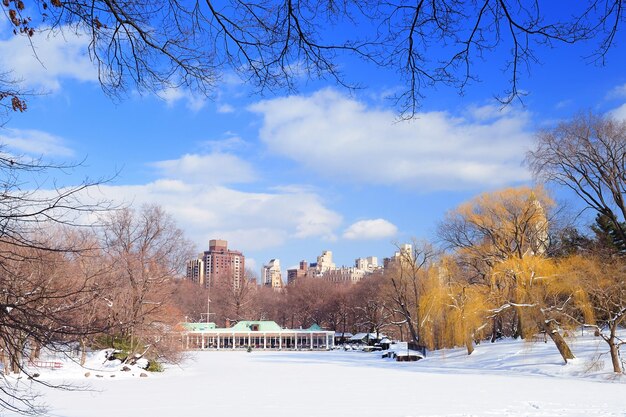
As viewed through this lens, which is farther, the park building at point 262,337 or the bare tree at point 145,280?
the park building at point 262,337

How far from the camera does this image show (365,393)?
683 inches

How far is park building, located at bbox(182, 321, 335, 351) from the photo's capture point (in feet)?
218

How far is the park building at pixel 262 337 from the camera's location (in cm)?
6644

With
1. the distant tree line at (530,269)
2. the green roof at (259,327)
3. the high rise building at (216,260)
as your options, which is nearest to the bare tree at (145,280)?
the distant tree line at (530,269)

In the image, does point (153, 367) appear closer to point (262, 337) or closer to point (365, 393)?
point (365, 393)

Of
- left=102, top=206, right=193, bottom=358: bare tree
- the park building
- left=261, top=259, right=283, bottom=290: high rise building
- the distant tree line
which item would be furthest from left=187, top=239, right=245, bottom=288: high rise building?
left=102, top=206, right=193, bottom=358: bare tree

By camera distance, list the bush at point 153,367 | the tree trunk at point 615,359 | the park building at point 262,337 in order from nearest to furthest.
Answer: the tree trunk at point 615,359 < the bush at point 153,367 < the park building at point 262,337

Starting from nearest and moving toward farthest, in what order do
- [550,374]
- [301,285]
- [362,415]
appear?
1. [362,415]
2. [550,374]
3. [301,285]

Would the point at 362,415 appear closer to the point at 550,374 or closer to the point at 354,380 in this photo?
the point at 354,380

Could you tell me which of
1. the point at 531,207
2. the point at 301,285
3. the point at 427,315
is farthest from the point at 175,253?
the point at 301,285

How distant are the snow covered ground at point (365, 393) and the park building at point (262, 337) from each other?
127 ft

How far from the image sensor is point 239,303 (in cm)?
8081

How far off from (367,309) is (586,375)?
51.3 m

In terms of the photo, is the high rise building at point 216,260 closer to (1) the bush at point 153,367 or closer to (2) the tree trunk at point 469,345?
(2) the tree trunk at point 469,345
